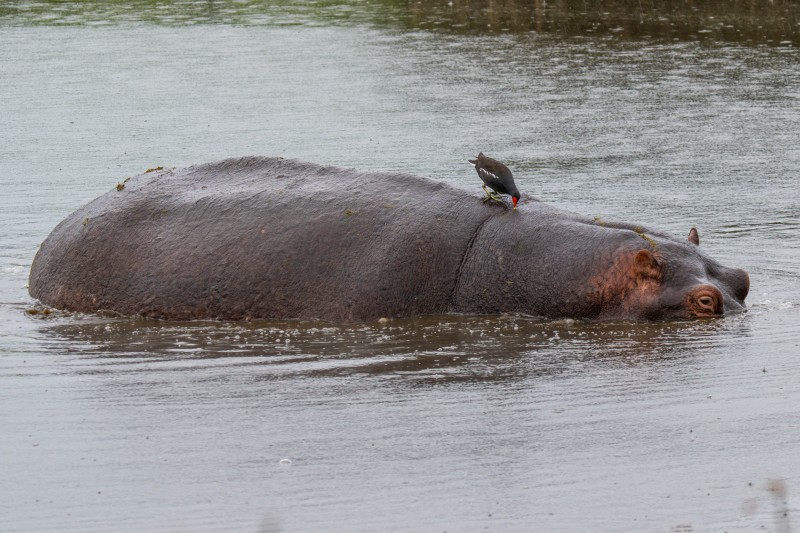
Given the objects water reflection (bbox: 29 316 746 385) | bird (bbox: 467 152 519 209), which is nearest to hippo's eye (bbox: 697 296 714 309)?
water reflection (bbox: 29 316 746 385)

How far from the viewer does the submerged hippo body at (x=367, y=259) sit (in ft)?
28.6

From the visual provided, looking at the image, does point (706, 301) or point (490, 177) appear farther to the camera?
point (490, 177)

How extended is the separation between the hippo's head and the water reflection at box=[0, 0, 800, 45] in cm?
1768

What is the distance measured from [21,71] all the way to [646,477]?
1911cm

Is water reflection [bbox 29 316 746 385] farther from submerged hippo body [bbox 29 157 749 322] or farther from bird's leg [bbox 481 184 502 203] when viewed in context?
bird's leg [bbox 481 184 502 203]

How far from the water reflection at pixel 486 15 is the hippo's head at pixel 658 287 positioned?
17.7 meters

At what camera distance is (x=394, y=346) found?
328 inches

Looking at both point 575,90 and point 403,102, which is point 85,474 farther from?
point 575,90

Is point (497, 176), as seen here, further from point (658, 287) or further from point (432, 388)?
point (432, 388)

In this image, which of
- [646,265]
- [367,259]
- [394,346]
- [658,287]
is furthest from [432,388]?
[658,287]

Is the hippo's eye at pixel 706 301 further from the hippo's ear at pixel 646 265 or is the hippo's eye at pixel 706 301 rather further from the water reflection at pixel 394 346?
the hippo's ear at pixel 646 265

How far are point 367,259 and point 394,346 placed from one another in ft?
2.31

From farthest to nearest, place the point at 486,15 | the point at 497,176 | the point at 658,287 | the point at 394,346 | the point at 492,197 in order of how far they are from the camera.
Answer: the point at 486,15 < the point at 492,197 < the point at 497,176 < the point at 658,287 < the point at 394,346

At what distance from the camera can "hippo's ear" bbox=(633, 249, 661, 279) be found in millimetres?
8531
